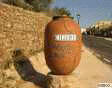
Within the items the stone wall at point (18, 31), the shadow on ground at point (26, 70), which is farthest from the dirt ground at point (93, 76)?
the stone wall at point (18, 31)

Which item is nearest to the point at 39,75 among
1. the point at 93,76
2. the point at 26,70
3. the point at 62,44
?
the point at 26,70

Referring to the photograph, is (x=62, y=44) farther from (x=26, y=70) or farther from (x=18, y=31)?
(x=18, y=31)

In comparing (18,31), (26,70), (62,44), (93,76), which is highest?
(18,31)

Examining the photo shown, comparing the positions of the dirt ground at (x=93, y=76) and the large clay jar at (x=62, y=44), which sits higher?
the large clay jar at (x=62, y=44)

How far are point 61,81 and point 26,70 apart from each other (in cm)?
245

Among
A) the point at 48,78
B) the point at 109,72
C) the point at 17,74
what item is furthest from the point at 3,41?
the point at 109,72

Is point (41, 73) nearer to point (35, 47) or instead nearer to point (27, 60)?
point (27, 60)

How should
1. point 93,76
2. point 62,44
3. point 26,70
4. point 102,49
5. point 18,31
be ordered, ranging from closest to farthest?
1. point 62,44
2. point 93,76
3. point 26,70
4. point 18,31
5. point 102,49

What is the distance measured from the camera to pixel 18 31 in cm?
836

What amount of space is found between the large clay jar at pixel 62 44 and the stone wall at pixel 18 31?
214 centimetres

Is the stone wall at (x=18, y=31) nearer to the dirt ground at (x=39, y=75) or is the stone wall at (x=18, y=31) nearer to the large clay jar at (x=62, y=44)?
the dirt ground at (x=39, y=75)

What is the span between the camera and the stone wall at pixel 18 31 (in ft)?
23.4

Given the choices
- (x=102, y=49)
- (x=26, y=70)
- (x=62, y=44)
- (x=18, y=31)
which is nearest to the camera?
(x=62, y=44)

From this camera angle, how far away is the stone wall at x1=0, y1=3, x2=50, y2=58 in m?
7.12
